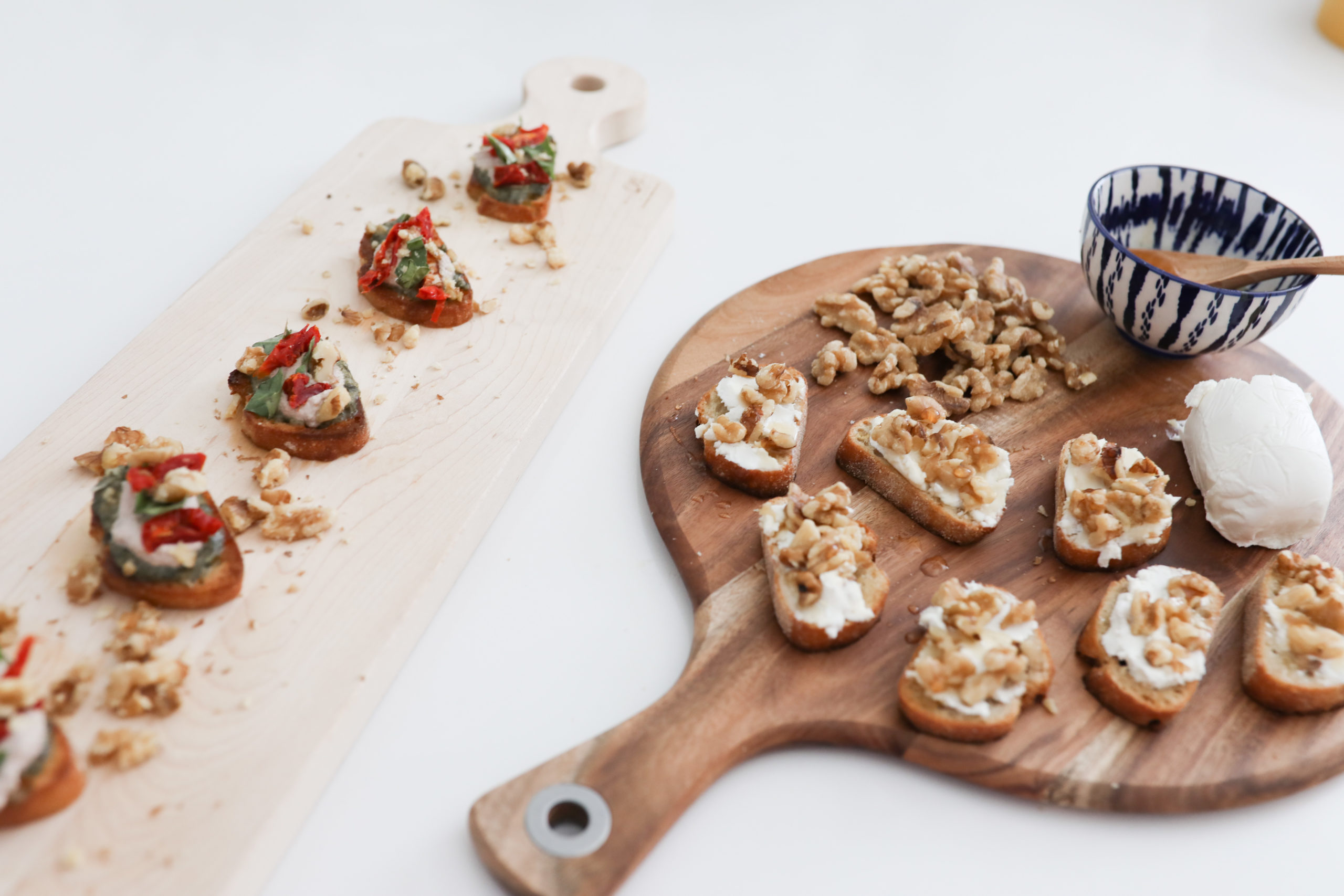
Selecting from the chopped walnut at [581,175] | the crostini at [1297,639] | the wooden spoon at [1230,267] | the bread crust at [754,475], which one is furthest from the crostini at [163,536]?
the wooden spoon at [1230,267]

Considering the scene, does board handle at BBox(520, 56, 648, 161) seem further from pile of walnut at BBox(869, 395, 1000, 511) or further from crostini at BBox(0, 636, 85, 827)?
crostini at BBox(0, 636, 85, 827)

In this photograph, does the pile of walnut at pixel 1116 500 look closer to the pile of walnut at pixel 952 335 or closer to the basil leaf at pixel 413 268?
the pile of walnut at pixel 952 335

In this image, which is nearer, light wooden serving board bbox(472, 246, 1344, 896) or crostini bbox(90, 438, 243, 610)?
light wooden serving board bbox(472, 246, 1344, 896)

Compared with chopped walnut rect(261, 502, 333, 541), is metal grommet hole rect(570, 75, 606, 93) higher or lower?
higher

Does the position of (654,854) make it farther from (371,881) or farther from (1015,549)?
(1015,549)

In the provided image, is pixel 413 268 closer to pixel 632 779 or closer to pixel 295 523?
pixel 295 523

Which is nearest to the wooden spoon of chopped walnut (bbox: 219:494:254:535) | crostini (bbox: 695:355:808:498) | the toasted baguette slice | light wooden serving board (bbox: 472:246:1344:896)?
light wooden serving board (bbox: 472:246:1344:896)
